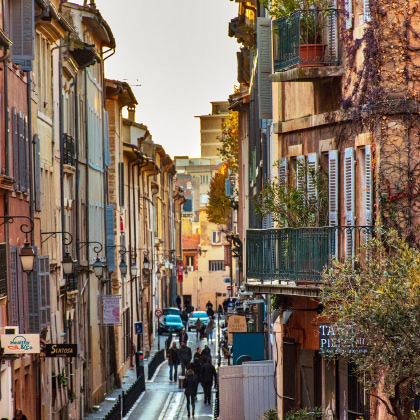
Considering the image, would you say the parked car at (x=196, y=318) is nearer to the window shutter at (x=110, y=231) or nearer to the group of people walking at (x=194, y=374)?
the group of people walking at (x=194, y=374)

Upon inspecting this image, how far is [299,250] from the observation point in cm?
1767

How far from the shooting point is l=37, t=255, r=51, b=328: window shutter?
23.0m

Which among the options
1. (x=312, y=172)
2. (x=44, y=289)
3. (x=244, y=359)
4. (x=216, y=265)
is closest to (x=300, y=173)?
(x=312, y=172)

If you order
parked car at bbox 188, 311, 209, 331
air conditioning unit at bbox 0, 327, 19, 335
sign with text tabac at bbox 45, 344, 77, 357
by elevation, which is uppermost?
air conditioning unit at bbox 0, 327, 19, 335

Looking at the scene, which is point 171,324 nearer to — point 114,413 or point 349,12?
point 114,413

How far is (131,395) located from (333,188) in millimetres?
14501

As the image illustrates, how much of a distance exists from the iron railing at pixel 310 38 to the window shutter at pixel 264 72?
509cm

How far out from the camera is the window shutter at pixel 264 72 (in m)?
23.2

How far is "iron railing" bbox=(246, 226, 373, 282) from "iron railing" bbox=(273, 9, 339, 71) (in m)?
2.87

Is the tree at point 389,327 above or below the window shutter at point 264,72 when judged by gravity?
below

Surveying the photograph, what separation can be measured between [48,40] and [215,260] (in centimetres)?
7664

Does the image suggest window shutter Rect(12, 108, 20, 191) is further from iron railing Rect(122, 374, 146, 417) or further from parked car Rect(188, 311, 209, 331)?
parked car Rect(188, 311, 209, 331)

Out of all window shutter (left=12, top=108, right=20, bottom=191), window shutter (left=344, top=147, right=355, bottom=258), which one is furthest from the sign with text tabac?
window shutter (left=344, top=147, right=355, bottom=258)

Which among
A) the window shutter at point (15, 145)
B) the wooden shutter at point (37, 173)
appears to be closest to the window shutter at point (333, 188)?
the window shutter at point (15, 145)
